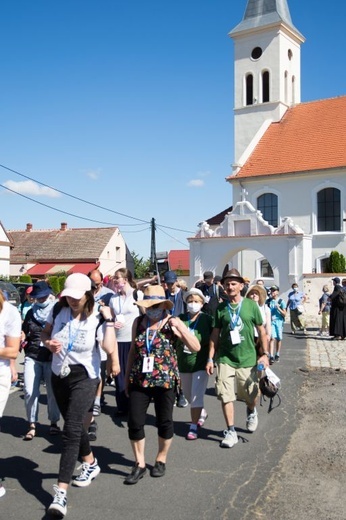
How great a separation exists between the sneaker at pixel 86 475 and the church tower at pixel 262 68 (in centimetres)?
3653

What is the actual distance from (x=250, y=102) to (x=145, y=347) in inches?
1545

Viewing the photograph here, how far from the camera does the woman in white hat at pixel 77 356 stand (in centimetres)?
484

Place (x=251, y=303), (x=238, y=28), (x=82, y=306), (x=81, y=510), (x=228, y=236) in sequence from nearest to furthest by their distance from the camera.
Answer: (x=81, y=510)
(x=82, y=306)
(x=251, y=303)
(x=228, y=236)
(x=238, y=28)

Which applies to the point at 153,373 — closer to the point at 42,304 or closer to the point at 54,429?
the point at 54,429

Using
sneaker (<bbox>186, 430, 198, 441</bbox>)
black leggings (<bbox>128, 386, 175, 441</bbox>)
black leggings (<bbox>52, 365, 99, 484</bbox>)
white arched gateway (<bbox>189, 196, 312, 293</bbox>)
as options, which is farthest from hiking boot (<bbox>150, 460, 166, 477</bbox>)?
white arched gateway (<bbox>189, 196, 312, 293</bbox>)

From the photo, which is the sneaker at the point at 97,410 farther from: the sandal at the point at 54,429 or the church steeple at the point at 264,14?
the church steeple at the point at 264,14

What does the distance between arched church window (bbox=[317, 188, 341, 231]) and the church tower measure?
7.31 metres

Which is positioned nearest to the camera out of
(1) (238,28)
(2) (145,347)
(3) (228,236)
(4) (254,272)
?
(2) (145,347)

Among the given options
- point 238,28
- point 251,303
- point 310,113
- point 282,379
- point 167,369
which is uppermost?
point 238,28

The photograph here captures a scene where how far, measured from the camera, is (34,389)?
6.93m

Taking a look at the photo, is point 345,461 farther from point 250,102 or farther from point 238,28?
point 238,28

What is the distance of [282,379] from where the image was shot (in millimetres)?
10820

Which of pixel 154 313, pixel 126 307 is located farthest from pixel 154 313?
pixel 126 307

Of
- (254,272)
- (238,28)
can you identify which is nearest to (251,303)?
(254,272)
